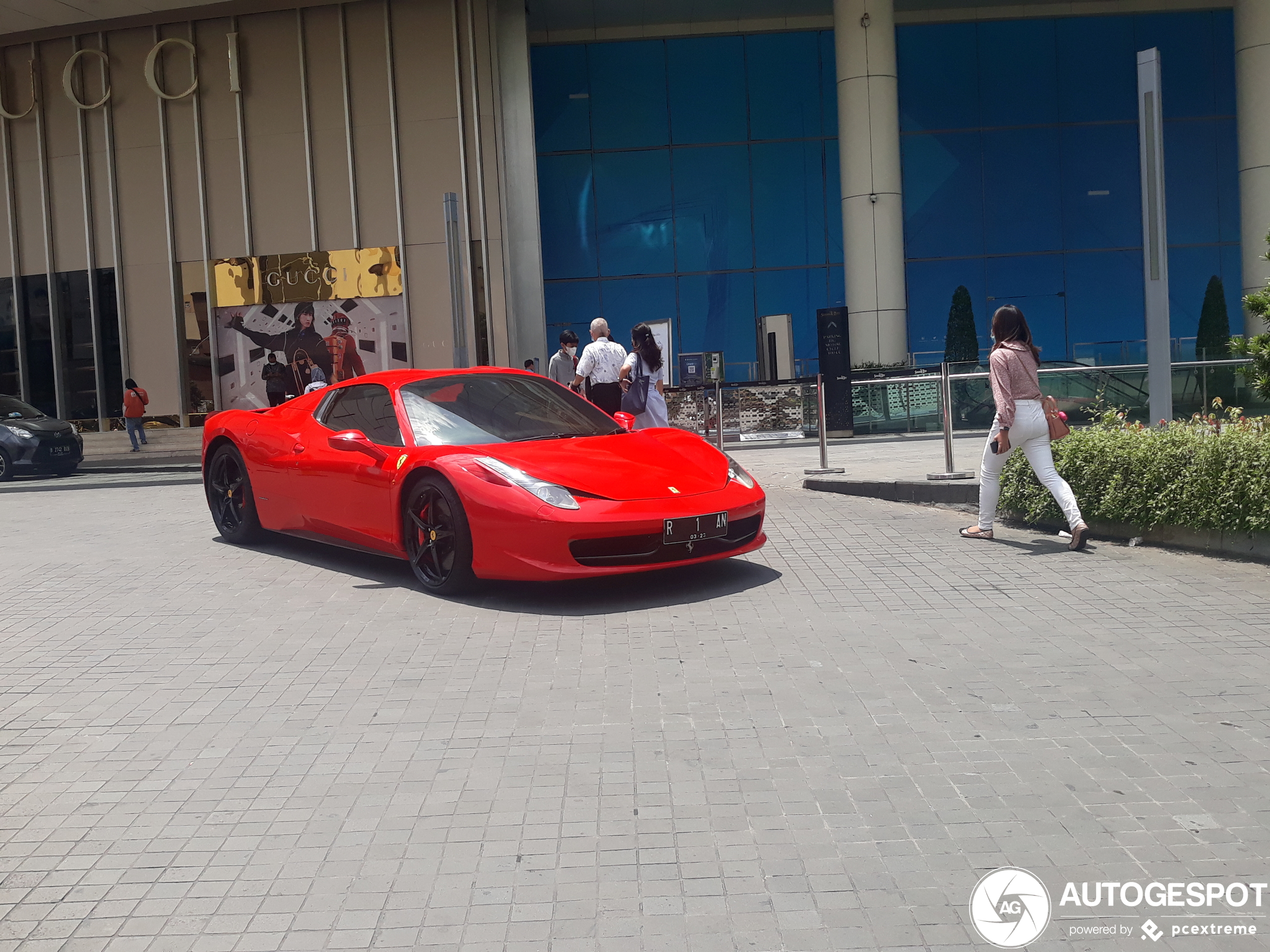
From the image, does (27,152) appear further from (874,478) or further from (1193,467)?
(1193,467)

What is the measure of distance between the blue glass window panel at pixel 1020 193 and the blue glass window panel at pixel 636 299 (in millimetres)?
8363

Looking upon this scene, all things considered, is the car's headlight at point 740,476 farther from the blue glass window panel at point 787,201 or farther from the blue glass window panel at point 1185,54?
the blue glass window panel at point 1185,54

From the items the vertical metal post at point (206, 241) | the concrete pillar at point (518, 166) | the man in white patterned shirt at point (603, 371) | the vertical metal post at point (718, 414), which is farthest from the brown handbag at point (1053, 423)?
the vertical metal post at point (206, 241)

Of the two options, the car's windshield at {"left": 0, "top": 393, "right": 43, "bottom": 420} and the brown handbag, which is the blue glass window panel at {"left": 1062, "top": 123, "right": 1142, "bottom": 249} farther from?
the brown handbag

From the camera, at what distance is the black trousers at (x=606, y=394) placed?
41.9ft

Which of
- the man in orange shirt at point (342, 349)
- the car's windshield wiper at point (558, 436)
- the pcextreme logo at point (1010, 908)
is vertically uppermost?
the man in orange shirt at point (342, 349)

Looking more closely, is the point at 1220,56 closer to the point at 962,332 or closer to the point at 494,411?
the point at 962,332

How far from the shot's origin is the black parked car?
20.5 meters

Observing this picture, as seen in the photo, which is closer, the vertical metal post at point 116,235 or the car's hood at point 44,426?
the car's hood at point 44,426

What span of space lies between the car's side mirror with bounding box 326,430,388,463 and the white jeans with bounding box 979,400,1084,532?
408 centimetres

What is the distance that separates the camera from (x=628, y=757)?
13.9 feet

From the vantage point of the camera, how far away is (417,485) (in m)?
7.44

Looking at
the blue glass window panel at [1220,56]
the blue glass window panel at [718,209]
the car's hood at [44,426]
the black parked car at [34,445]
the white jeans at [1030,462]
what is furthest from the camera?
the blue glass window panel at [1220,56]

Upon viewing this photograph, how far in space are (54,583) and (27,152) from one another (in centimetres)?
2353
